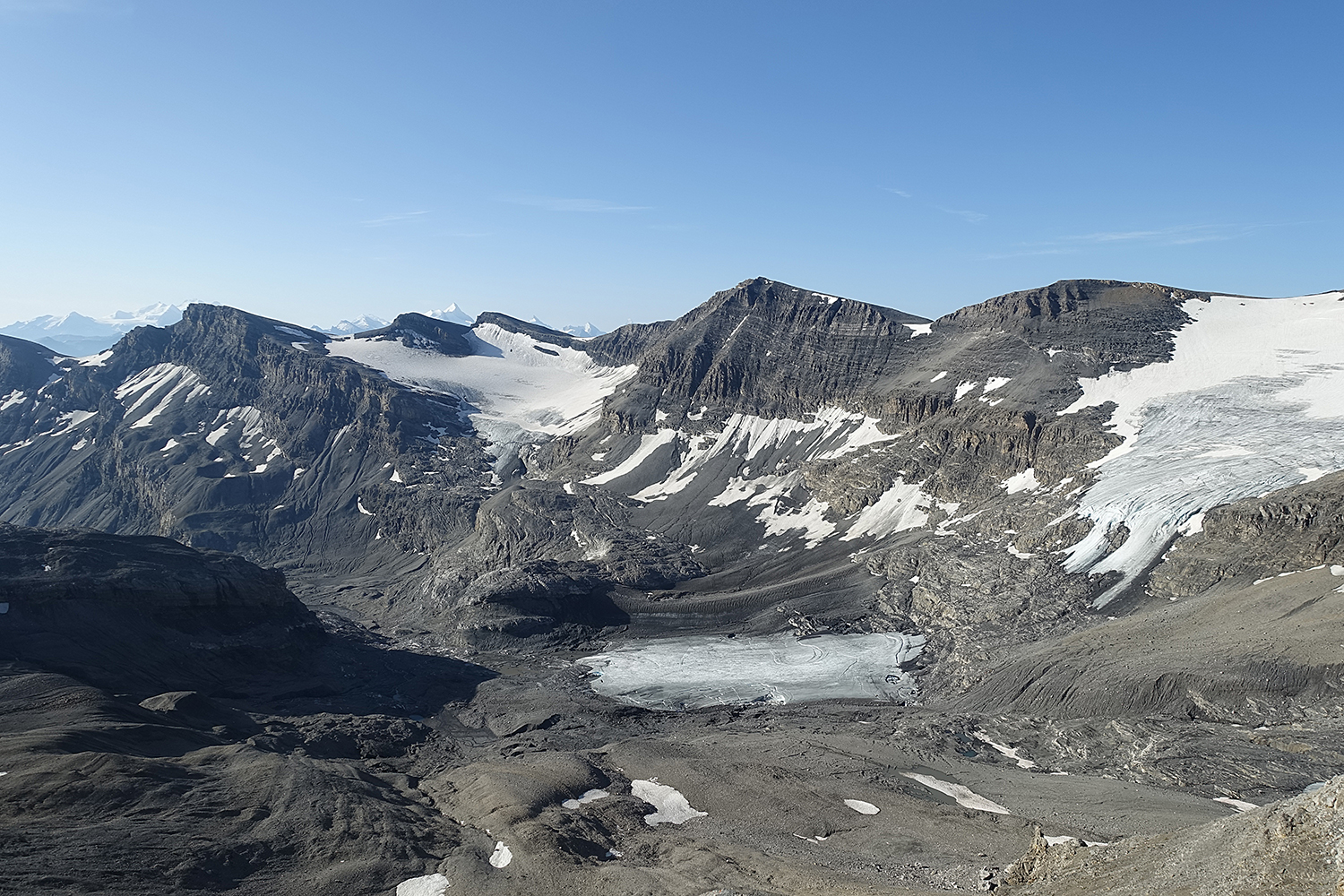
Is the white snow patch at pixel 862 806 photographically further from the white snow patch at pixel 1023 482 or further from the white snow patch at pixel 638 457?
the white snow patch at pixel 638 457

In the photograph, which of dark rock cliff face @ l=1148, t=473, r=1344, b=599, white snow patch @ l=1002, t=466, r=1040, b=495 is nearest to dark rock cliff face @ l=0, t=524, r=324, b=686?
white snow patch @ l=1002, t=466, r=1040, b=495

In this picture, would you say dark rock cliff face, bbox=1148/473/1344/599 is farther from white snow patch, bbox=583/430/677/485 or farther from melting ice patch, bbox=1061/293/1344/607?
white snow patch, bbox=583/430/677/485

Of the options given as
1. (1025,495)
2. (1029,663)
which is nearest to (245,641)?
(1029,663)

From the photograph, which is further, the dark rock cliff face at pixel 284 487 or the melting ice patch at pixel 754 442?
the dark rock cliff face at pixel 284 487

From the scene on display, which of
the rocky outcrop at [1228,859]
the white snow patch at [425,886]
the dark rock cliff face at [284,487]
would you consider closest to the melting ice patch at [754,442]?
the dark rock cliff face at [284,487]

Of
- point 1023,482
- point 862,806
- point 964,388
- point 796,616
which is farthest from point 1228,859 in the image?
point 964,388

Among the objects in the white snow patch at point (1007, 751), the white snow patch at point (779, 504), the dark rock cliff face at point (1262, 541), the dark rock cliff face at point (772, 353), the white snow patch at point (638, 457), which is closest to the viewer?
the white snow patch at point (1007, 751)
